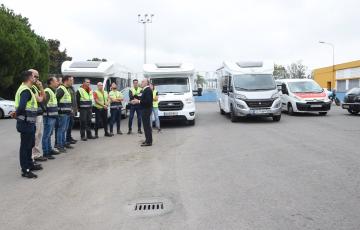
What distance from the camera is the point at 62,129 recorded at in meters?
10.9

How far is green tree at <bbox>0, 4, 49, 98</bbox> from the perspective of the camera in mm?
28891

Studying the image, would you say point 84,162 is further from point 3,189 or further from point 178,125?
point 178,125

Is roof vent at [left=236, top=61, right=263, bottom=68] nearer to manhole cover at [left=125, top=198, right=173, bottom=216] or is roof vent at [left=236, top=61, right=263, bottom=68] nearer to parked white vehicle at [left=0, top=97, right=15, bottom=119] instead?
parked white vehicle at [left=0, top=97, right=15, bottom=119]

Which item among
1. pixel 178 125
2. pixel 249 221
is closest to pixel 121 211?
pixel 249 221

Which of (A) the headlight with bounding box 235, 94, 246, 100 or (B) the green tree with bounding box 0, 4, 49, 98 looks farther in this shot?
(B) the green tree with bounding box 0, 4, 49, 98

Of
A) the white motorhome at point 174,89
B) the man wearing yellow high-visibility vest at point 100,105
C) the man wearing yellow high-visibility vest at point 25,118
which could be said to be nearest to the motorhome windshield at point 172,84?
the white motorhome at point 174,89

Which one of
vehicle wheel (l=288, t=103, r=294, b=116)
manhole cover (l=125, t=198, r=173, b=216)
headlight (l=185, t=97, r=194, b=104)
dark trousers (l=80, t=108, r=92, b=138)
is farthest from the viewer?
vehicle wheel (l=288, t=103, r=294, b=116)

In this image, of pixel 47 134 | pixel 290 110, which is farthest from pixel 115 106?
pixel 290 110

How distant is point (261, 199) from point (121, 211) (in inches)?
78.5

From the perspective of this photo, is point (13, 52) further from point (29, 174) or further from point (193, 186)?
point (193, 186)

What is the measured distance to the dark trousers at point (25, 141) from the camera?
789 cm

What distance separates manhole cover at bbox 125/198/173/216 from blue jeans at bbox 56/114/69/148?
527 cm

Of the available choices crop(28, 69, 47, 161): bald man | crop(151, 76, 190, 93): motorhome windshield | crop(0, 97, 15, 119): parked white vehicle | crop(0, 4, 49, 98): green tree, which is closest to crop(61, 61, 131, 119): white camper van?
crop(151, 76, 190, 93): motorhome windshield

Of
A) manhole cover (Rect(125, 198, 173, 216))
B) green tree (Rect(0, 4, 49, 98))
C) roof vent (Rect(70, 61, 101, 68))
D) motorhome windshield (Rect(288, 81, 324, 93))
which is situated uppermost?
green tree (Rect(0, 4, 49, 98))
